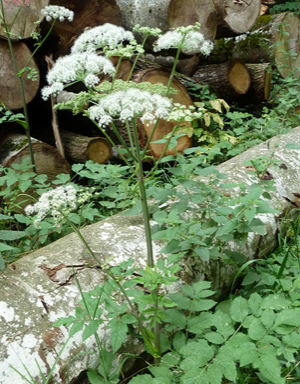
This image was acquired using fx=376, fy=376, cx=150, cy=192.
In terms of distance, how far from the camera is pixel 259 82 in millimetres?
4688

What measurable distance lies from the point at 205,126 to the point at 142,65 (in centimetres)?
95

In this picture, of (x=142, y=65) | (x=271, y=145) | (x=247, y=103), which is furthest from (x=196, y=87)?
(x=271, y=145)

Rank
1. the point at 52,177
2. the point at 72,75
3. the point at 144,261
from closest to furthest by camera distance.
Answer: the point at 72,75
the point at 144,261
the point at 52,177

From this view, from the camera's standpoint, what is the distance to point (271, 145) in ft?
8.89

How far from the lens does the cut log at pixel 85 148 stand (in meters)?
3.16

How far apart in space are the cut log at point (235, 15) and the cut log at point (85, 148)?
80.0 inches

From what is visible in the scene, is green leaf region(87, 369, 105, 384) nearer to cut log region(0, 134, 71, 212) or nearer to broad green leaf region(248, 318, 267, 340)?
broad green leaf region(248, 318, 267, 340)

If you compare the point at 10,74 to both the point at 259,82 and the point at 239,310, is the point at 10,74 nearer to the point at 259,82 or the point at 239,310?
the point at 239,310

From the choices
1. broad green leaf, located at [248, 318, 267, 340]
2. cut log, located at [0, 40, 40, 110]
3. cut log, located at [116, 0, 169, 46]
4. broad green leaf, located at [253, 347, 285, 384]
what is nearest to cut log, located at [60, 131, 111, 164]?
cut log, located at [0, 40, 40, 110]

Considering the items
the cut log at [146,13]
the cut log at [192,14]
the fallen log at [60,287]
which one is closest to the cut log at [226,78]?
the cut log at [192,14]

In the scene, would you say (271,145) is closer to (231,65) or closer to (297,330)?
(297,330)

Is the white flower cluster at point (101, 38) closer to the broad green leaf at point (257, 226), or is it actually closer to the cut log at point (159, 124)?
the broad green leaf at point (257, 226)

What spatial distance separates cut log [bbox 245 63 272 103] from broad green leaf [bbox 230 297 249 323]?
12.8 feet

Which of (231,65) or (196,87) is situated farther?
(231,65)
